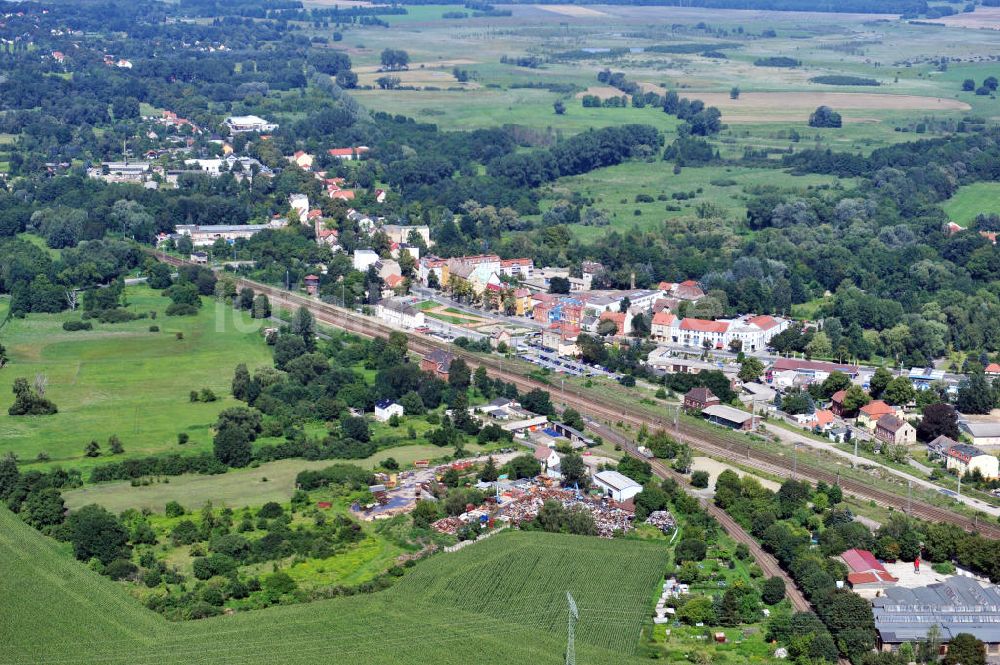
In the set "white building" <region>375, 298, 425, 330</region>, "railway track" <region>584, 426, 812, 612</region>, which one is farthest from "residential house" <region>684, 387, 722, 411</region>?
"white building" <region>375, 298, 425, 330</region>

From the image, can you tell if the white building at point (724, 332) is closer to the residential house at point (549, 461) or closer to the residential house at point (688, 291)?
the residential house at point (688, 291)

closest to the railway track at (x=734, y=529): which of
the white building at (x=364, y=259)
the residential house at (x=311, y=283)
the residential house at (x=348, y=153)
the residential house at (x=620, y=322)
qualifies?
the residential house at (x=620, y=322)

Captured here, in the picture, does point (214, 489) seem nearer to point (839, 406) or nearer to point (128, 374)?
point (128, 374)

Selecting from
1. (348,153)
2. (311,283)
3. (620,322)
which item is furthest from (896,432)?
(348,153)

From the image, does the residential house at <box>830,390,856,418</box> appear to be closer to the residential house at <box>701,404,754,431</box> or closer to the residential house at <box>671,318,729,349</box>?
the residential house at <box>701,404,754,431</box>

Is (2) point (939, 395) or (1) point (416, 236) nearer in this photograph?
(2) point (939, 395)

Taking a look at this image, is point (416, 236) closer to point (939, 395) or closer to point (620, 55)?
point (939, 395)

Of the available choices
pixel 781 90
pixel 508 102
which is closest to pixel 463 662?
pixel 508 102
